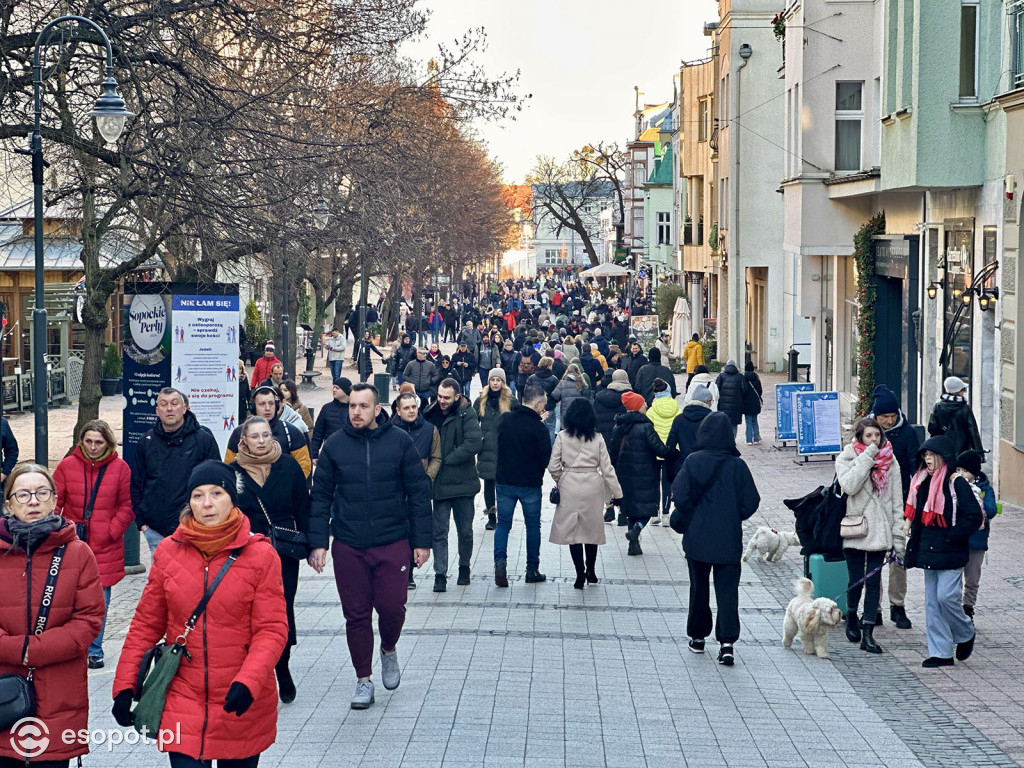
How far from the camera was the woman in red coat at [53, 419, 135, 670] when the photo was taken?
356 inches

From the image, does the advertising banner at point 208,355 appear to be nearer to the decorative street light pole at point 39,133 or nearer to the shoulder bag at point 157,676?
the decorative street light pole at point 39,133

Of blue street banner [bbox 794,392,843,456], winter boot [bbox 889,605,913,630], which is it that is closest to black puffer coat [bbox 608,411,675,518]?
winter boot [bbox 889,605,913,630]

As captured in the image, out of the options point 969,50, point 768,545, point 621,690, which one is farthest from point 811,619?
point 969,50

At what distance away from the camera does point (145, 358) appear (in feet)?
54.6

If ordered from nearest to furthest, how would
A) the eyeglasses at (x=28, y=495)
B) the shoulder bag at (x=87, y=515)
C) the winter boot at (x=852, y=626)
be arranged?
the eyeglasses at (x=28, y=495)
the shoulder bag at (x=87, y=515)
the winter boot at (x=852, y=626)

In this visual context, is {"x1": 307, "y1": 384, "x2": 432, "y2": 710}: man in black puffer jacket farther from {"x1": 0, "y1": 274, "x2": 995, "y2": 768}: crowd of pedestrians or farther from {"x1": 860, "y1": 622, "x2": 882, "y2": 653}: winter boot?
{"x1": 860, "y1": 622, "x2": 882, "y2": 653}: winter boot

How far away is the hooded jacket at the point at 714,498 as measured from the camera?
9266 millimetres

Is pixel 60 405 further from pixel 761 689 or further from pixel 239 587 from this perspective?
pixel 239 587

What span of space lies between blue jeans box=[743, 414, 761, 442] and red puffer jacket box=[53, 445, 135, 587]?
16126 mm

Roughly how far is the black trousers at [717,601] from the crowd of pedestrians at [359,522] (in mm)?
14

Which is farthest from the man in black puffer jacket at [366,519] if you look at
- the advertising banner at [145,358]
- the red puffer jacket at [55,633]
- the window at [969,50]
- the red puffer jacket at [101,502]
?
the window at [969,50]

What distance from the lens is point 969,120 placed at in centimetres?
1753

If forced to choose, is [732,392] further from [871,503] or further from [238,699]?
[238,699]

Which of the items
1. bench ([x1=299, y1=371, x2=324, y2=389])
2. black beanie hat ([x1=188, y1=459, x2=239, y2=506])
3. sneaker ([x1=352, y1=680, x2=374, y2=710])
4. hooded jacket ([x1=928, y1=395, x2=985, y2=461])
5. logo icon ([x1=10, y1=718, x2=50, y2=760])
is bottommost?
sneaker ([x1=352, y1=680, x2=374, y2=710])
